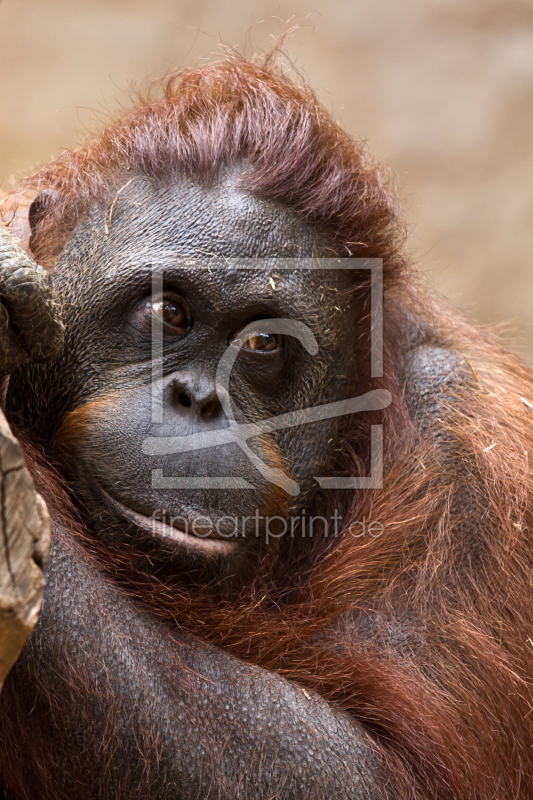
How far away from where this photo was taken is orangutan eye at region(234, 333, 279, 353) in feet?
6.10

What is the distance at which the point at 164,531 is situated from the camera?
1720 millimetres

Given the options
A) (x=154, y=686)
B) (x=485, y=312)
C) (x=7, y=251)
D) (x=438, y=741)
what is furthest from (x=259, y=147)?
(x=485, y=312)

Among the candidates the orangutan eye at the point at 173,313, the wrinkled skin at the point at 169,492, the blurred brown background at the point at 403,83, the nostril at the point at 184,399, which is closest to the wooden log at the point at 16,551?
the wrinkled skin at the point at 169,492

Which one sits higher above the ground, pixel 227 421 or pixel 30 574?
pixel 227 421

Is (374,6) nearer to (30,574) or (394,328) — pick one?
(394,328)

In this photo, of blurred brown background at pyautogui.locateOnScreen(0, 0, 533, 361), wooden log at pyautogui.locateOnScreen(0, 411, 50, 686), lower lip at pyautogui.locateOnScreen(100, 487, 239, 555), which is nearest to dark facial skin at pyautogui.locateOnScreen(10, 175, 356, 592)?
lower lip at pyautogui.locateOnScreen(100, 487, 239, 555)

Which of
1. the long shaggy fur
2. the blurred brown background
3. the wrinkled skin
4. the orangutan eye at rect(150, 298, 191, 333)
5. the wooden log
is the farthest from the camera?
the blurred brown background

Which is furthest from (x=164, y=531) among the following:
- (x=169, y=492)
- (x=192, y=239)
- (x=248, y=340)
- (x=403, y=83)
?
(x=403, y=83)

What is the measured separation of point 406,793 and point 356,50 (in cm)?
465

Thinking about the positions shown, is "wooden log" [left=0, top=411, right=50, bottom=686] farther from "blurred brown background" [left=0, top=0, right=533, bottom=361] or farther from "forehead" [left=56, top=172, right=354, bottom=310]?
"blurred brown background" [left=0, top=0, right=533, bottom=361]

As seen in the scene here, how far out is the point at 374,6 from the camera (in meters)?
5.11

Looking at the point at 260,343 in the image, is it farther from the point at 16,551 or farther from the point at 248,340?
the point at 16,551

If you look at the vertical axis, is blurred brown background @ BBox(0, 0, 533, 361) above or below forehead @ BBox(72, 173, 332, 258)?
above

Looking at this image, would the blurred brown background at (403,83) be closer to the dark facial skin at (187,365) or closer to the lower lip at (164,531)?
the dark facial skin at (187,365)
